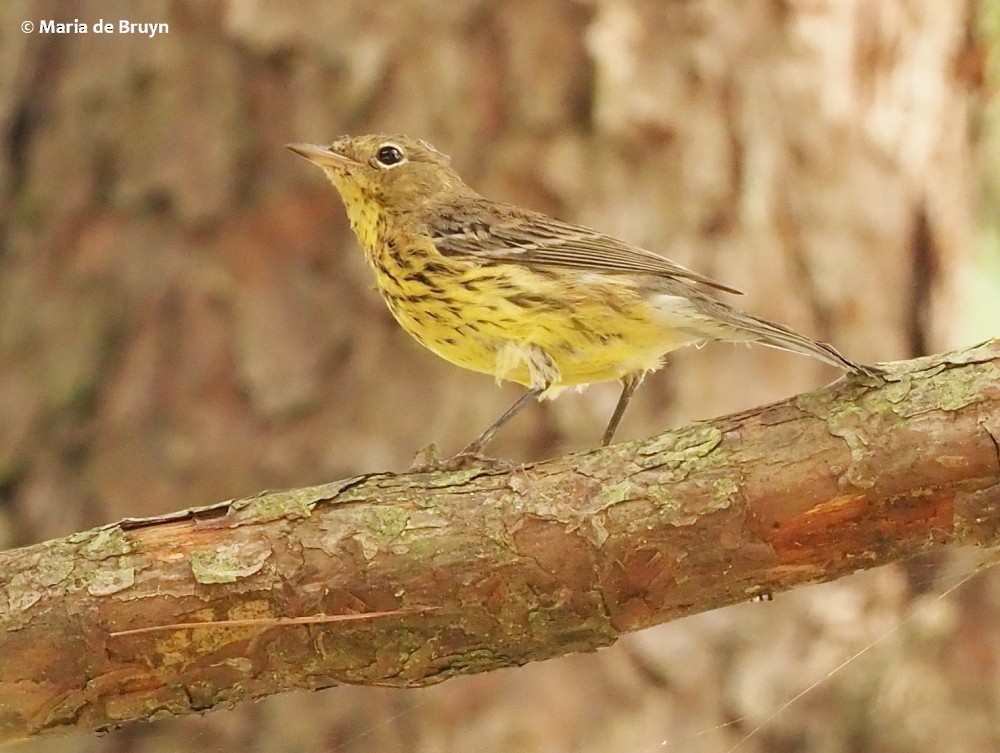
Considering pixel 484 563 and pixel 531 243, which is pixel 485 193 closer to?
pixel 531 243

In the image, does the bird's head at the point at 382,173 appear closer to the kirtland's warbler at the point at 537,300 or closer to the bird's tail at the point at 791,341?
the kirtland's warbler at the point at 537,300

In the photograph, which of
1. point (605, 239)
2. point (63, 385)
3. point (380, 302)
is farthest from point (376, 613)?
point (63, 385)

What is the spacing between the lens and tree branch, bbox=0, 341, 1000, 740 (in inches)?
96.3

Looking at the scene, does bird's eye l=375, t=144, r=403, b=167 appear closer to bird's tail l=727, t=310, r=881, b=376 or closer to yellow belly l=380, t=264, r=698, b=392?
yellow belly l=380, t=264, r=698, b=392

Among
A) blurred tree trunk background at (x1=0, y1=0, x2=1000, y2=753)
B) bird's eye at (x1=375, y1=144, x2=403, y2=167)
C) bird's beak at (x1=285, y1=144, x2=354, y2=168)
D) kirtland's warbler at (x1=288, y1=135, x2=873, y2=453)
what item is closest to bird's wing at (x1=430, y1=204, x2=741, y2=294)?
kirtland's warbler at (x1=288, y1=135, x2=873, y2=453)

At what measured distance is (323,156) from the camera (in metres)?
3.74

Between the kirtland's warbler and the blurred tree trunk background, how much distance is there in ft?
2.73

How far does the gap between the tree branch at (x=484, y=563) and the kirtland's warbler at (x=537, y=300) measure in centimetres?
62

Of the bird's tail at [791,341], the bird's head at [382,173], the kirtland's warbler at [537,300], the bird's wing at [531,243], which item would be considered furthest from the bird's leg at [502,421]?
Result: the bird's head at [382,173]

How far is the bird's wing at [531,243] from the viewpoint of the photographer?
3.45 metres

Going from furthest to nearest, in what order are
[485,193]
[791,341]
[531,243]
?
[485,193]
[531,243]
[791,341]

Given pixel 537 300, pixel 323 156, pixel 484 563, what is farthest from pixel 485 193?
pixel 484 563

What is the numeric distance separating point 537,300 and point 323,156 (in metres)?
0.90

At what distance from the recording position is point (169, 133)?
15.0 ft
